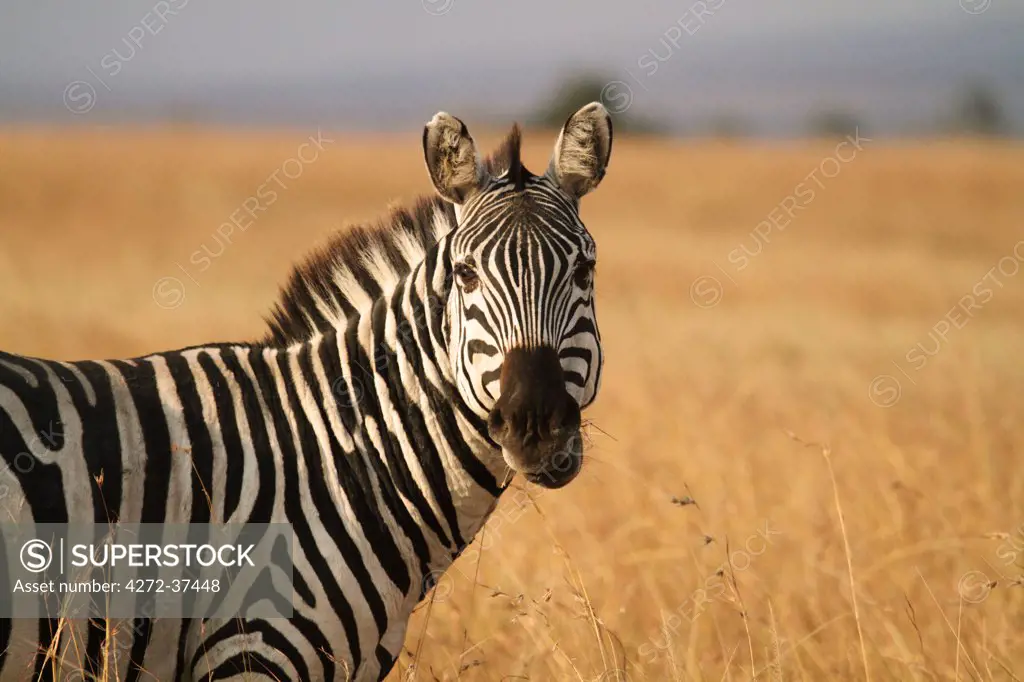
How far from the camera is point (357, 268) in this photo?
4609 millimetres

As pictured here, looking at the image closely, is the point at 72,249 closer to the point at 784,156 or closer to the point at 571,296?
the point at 571,296

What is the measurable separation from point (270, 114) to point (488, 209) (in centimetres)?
13302

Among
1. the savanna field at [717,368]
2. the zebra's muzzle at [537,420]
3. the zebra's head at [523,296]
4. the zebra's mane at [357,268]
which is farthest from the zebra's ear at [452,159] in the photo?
the zebra's muzzle at [537,420]

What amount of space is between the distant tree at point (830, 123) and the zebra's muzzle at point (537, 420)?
5080cm

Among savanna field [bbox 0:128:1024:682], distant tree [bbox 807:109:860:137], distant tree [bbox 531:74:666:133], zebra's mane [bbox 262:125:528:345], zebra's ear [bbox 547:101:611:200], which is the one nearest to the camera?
zebra's ear [bbox 547:101:611:200]

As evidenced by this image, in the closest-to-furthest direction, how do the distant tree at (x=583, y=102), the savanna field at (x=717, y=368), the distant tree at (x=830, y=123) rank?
the savanna field at (x=717, y=368) → the distant tree at (x=583, y=102) → the distant tree at (x=830, y=123)

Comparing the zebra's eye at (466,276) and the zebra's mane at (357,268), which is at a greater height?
the zebra's mane at (357,268)

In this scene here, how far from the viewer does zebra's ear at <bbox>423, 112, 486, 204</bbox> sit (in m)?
4.24

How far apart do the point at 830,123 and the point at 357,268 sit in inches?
2350

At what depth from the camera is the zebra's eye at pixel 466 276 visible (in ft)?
13.3

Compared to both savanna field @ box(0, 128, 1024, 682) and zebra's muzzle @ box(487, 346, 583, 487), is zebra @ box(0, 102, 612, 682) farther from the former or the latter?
savanna field @ box(0, 128, 1024, 682)

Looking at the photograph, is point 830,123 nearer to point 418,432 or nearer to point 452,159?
point 452,159

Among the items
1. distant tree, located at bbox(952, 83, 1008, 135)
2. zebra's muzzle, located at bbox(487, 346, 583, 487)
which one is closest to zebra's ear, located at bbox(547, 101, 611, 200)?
zebra's muzzle, located at bbox(487, 346, 583, 487)

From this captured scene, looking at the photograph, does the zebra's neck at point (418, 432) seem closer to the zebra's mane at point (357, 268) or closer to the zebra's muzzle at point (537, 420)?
the zebra's mane at point (357, 268)
